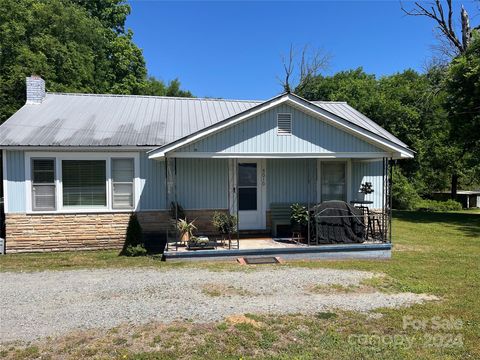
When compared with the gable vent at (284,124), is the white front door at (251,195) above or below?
below

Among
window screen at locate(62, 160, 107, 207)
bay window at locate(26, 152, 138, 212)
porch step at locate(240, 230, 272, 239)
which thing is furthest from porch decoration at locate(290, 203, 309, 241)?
window screen at locate(62, 160, 107, 207)

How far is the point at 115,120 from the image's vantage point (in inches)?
452

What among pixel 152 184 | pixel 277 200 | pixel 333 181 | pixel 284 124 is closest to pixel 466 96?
pixel 333 181

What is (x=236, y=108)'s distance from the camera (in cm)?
1318

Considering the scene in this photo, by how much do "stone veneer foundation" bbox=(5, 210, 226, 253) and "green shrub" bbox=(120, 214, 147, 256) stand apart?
766 mm

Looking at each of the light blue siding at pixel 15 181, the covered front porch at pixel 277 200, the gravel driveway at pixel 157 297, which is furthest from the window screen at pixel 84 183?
the gravel driveway at pixel 157 297

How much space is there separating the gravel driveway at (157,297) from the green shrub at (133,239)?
1.57 m

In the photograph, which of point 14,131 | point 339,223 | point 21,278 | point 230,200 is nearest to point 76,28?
point 14,131

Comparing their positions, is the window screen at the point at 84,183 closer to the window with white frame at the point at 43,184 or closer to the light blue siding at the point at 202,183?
the window with white frame at the point at 43,184

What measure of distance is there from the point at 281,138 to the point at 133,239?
4.69 metres

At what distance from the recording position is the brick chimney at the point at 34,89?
40.2 ft

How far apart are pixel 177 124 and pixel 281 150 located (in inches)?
165

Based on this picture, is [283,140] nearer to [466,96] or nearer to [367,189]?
[367,189]

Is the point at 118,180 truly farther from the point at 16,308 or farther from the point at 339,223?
the point at 339,223
